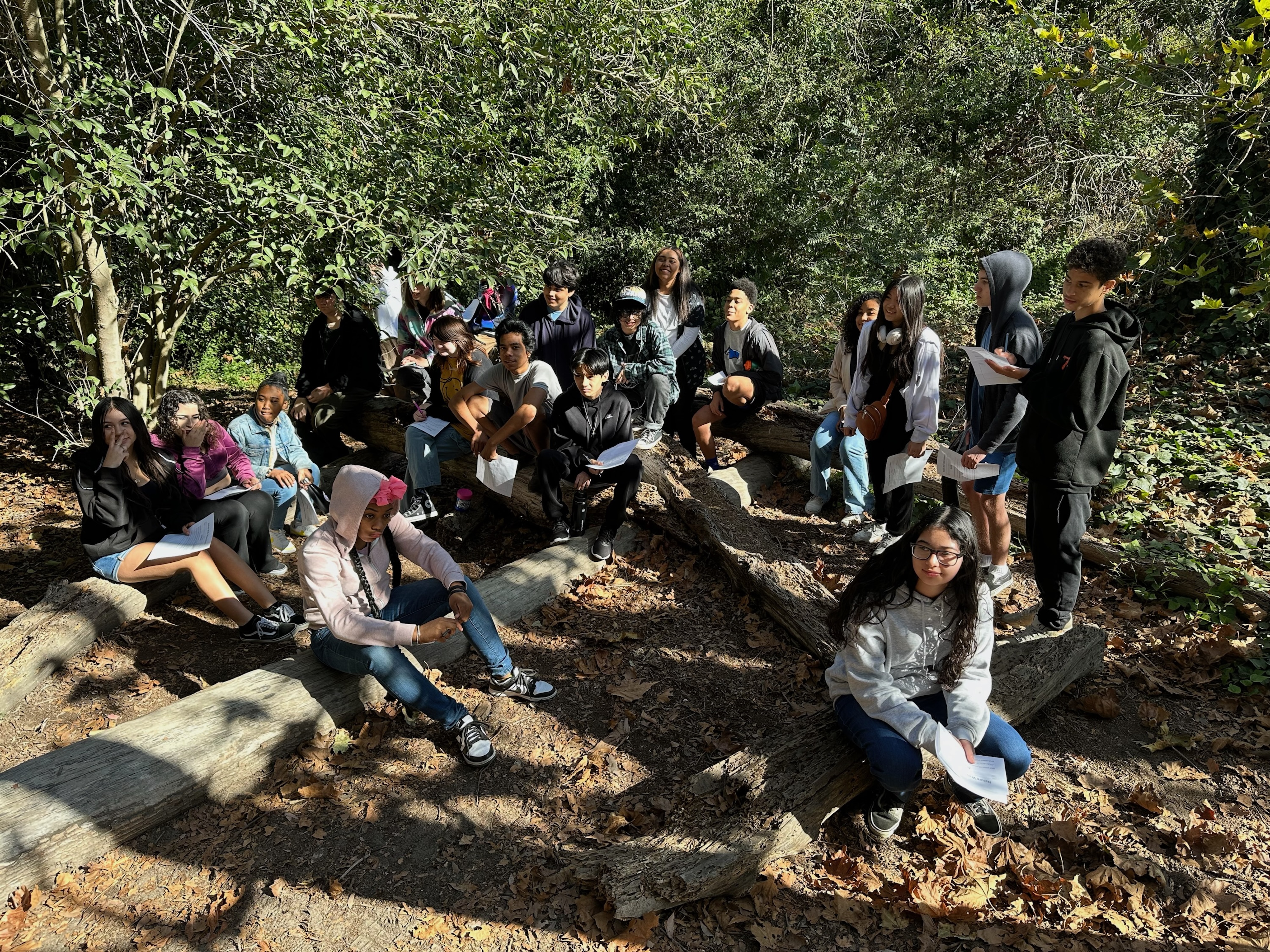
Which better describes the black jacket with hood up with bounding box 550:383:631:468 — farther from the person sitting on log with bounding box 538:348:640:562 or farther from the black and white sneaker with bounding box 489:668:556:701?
the black and white sneaker with bounding box 489:668:556:701

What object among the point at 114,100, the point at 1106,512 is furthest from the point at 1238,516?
the point at 114,100

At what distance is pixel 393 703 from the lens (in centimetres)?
420

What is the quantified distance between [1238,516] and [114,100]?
26.4ft

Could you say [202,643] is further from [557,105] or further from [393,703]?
[557,105]

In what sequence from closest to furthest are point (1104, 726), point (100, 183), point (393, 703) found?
point (1104, 726), point (393, 703), point (100, 183)

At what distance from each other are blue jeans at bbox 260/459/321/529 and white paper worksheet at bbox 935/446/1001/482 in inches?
181

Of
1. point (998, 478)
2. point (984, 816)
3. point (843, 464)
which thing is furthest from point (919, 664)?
point (843, 464)

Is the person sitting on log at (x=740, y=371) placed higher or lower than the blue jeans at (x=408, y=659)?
higher

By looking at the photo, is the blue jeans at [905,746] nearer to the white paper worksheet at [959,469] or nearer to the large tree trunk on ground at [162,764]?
the white paper worksheet at [959,469]

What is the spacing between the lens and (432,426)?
20.9 ft

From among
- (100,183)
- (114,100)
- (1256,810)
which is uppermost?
(114,100)

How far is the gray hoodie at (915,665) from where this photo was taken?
3.22 m

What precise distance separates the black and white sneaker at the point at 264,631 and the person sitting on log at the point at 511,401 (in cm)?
185

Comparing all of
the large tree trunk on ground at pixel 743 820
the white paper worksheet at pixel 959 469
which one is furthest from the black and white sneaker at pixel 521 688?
the white paper worksheet at pixel 959 469
